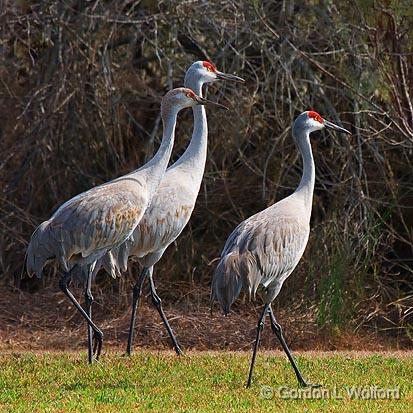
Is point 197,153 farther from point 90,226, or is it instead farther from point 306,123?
point 90,226

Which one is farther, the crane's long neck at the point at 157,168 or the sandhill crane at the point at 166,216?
the sandhill crane at the point at 166,216

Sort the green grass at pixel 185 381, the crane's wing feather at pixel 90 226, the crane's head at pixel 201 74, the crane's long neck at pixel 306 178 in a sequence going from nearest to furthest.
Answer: the green grass at pixel 185 381 → the crane's wing feather at pixel 90 226 → the crane's long neck at pixel 306 178 → the crane's head at pixel 201 74

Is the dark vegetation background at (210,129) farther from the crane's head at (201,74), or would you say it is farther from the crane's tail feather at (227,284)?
the crane's tail feather at (227,284)

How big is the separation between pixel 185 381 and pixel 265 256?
953 mm

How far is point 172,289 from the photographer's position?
11.1 m

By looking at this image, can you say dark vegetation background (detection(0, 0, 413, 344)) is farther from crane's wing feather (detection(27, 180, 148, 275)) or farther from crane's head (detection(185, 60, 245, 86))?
crane's wing feather (detection(27, 180, 148, 275))

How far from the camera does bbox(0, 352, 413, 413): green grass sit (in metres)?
6.33

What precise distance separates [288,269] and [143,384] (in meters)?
1.23

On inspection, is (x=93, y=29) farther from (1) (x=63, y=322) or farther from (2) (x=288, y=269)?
(2) (x=288, y=269)

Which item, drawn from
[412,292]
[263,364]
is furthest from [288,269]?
[412,292]

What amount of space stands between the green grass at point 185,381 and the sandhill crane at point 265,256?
322 millimetres

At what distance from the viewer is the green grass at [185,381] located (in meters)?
6.33

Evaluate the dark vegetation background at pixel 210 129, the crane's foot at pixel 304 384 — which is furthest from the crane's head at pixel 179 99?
the dark vegetation background at pixel 210 129

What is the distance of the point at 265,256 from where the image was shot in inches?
282
